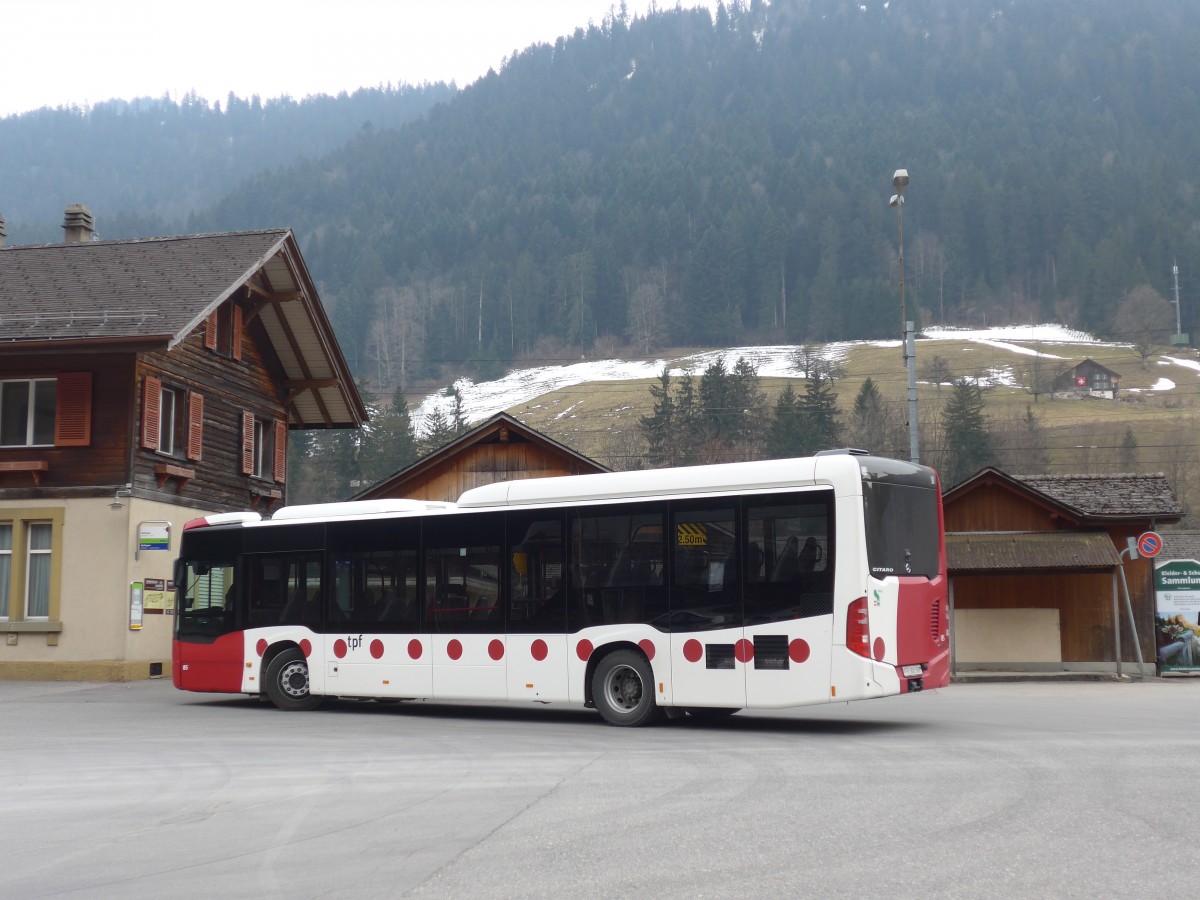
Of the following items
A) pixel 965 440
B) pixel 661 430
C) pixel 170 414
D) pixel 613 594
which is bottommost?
pixel 613 594

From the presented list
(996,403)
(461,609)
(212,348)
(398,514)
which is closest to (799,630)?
(461,609)

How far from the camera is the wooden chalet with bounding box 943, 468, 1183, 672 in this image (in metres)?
29.3

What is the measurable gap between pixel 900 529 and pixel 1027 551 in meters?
15.1

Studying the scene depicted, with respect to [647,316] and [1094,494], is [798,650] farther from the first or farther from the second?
[647,316]

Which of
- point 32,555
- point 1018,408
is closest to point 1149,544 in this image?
point 32,555

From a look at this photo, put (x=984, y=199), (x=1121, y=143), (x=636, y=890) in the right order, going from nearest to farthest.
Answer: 1. (x=636, y=890)
2. (x=984, y=199)
3. (x=1121, y=143)

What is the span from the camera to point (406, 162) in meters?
200

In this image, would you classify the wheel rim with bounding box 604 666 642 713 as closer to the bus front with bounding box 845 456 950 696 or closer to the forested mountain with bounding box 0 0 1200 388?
the bus front with bounding box 845 456 950 696

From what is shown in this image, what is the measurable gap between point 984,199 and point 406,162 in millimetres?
85062

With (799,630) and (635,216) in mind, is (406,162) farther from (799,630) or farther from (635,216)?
(799,630)

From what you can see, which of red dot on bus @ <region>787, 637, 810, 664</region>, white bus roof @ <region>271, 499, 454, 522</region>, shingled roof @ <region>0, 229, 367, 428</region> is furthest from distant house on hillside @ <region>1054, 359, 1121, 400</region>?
red dot on bus @ <region>787, 637, 810, 664</region>

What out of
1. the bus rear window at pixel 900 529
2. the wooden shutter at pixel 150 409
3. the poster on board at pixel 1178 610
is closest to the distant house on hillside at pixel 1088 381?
the poster on board at pixel 1178 610

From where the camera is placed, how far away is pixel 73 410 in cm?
2575

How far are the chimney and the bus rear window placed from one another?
1050 inches
